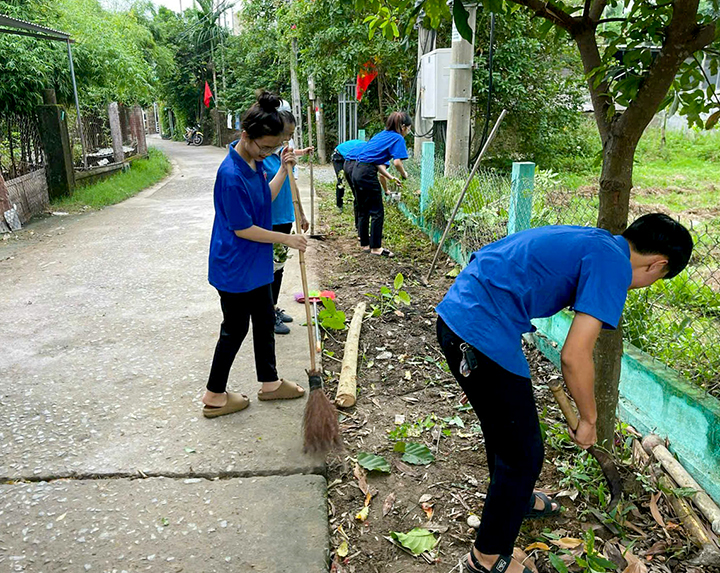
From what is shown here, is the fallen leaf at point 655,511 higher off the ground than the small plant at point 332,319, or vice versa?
the small plant at point 332,319

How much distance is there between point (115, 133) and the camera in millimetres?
14125

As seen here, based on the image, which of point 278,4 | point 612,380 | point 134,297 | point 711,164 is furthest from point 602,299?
point 278,4

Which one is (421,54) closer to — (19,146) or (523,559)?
(19,146)

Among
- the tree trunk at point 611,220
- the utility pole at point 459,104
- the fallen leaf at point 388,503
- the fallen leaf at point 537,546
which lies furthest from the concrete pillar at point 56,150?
the fallen leaf at point 537,546

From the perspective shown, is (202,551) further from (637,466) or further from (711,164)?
(711,164)

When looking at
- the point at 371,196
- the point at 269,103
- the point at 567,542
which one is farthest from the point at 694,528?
the point at 371,196

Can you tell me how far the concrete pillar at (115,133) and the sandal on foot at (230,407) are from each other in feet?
41.3

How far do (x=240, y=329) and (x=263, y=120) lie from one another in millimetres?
1116

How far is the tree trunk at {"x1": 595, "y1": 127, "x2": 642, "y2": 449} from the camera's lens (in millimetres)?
2383

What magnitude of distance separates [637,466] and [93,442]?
274cm

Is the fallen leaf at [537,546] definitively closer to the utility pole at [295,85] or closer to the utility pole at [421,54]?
the utility pole at [421,54]

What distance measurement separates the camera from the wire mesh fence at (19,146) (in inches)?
344

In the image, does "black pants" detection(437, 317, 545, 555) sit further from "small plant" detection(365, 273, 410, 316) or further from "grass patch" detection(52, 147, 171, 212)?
"grass patch" detection(52, 147, 171, 212)

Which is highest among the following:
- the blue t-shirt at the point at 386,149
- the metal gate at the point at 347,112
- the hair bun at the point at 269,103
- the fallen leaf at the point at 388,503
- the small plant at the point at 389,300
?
the metal gate at the point at 347,112
